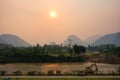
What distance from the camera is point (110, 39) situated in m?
12.3

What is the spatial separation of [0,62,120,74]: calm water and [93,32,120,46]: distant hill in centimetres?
128

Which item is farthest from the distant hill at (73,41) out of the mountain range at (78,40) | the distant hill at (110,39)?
the distant hill at (110,39)

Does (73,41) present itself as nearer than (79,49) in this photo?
Yes

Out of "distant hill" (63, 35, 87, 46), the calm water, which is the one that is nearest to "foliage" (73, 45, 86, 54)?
"distant hill" (63, 35, 87, 46)

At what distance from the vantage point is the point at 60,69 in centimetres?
1216

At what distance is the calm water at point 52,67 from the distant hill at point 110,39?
128 centimetres

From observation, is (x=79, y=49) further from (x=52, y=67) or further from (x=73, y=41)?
(x=52, y=67)

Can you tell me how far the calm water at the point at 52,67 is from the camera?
12.0 metres

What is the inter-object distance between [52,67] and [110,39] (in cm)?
353

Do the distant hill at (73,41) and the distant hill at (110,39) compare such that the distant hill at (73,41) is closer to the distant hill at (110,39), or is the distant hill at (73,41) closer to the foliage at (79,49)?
the foliage at (79,49)

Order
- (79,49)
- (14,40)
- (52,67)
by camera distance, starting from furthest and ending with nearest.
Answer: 1. (79,49)
2. (52,67)
3. (14,40)

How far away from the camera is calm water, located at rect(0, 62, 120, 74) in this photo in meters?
12.0

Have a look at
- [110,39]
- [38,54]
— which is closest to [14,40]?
[38,54]

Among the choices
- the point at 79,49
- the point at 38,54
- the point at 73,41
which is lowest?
the point at 38,54
